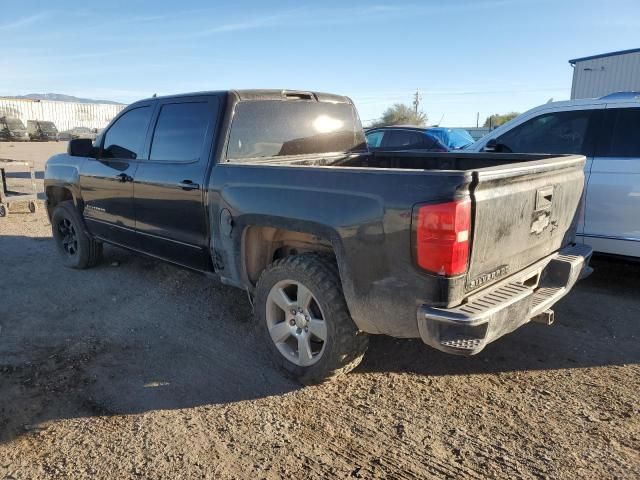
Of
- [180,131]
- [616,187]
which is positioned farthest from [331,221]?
[616,187]

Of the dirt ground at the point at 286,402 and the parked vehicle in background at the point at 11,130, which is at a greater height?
the parked vehicle in background at the point at 11,130

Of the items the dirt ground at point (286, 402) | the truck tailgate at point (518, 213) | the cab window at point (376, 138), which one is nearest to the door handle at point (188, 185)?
the dirt ground at point (286, 402)

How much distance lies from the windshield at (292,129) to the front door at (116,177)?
1225mm

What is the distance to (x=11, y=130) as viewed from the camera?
3362 centimetres

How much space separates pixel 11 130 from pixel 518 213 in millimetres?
38300

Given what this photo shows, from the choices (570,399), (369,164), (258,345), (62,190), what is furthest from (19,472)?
(62,190)

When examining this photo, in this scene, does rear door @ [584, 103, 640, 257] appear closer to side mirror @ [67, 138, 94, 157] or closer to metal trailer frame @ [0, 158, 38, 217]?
side mirror @ [67, 138, 94, 157]

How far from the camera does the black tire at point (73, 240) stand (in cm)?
575

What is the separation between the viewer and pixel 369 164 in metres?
4.83

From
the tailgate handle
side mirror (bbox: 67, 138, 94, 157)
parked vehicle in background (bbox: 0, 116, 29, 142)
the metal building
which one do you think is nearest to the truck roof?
side mirror (bbox: 67, 138, 94, 157)

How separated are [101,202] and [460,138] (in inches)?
330

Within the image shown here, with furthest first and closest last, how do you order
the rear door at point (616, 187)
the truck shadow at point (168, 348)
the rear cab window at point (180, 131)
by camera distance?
1. the rear door at point (616, 187)
2. the rear cab window at point (180, 131)
3. the truck shadow at point (168, 348)

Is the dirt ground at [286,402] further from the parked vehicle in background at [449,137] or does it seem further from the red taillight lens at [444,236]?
the parked vehicle in background at [449,137]

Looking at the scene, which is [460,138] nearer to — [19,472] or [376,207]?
[376,207]
